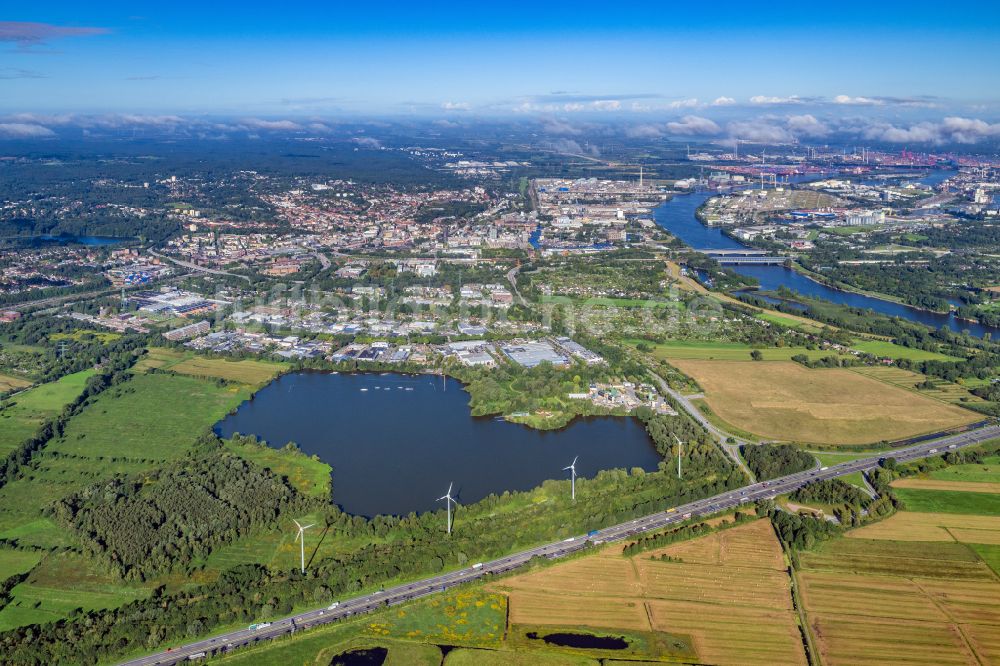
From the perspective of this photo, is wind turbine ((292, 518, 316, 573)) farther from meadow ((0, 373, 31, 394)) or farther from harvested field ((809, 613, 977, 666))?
meadow ((0, 373, 31, 394))

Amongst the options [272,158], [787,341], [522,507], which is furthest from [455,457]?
[272,158]

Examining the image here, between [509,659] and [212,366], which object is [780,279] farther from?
[509,659]

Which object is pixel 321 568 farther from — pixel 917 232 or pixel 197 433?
pixel 917 232

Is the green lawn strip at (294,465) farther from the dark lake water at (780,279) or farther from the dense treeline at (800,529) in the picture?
the dark lake water at (780,279)

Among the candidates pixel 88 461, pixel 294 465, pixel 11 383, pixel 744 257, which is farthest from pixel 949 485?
pixel 11 383

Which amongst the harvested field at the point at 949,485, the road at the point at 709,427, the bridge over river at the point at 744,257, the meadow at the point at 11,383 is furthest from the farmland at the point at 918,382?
the meadow at the point at 11,383

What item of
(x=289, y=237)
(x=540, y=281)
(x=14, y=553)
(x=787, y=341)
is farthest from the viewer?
(x=289, y=237)
